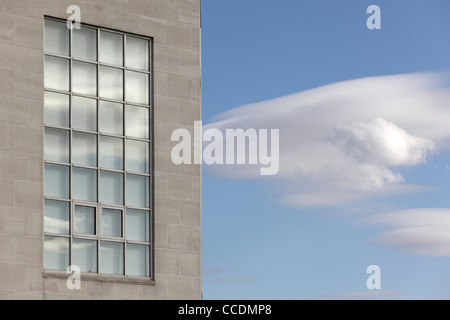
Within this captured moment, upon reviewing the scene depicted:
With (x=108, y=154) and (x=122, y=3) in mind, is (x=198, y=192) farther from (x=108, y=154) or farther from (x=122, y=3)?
(x=122, y=3)

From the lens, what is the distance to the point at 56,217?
35125 millimetres

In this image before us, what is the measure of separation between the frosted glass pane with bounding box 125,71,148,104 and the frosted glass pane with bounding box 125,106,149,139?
34cm

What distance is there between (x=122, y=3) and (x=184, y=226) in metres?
8.30

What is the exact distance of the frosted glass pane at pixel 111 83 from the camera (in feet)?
121

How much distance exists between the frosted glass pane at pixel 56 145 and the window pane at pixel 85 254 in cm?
286

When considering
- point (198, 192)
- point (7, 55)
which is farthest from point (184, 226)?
point (7, 55)

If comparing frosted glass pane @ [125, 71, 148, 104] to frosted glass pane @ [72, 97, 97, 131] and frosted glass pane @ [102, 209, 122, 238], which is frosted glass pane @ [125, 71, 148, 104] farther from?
frosted glass pane @ [102, 209, 122, 238]

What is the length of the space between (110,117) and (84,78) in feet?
5.37

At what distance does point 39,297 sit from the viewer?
3397cm

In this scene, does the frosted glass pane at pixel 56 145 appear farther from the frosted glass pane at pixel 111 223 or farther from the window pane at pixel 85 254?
the window pane at pixel 85 254

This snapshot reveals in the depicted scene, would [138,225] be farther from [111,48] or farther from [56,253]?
[111,48]

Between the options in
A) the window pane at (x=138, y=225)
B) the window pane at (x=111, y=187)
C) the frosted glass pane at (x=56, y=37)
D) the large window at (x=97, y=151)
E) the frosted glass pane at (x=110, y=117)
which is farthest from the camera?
the window pane at (x=138, y=225)

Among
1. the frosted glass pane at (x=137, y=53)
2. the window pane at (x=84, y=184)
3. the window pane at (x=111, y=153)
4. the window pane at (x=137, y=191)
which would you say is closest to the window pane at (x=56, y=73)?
the window pane at (x=111, y=153)
